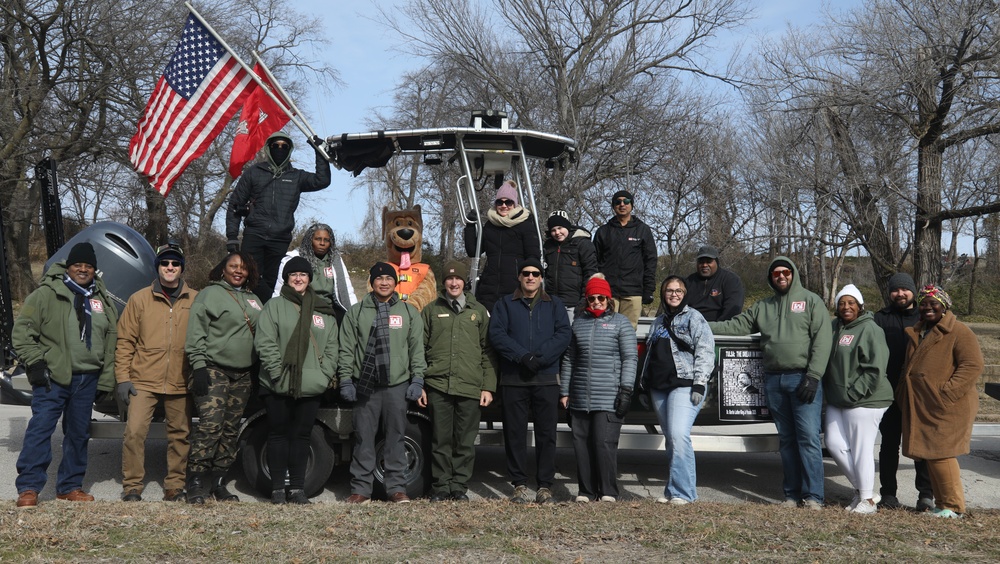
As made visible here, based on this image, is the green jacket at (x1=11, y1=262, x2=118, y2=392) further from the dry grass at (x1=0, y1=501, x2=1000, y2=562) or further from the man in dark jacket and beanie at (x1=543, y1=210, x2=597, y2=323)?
the man in dark jacket and beanie at (x1=543, y1=210, x2=597, y2=323)

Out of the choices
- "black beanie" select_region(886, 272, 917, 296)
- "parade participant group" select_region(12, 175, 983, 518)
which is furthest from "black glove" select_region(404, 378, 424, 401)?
"black beanie" select_region(886, 272, 917, 296)

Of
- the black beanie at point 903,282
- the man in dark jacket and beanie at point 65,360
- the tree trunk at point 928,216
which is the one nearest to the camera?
the man in dark jacket and beanie at point 65,360

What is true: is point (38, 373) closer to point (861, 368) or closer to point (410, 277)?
point (410, 277)

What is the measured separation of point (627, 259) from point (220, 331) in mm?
3598

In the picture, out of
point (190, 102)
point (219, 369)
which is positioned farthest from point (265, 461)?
point (190, 102)

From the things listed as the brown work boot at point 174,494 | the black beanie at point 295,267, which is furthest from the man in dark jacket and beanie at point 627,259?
the brown work boot at point 174,494

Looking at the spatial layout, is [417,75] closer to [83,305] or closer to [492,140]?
[492,140]

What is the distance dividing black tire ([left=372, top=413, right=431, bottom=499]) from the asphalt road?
16.5 inches

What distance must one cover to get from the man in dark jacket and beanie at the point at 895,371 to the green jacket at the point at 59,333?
593 centimetres

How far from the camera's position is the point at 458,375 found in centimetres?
650

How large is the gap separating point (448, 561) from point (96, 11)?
16.9 meters

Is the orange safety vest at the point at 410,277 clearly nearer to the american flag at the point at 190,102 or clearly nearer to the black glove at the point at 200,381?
the black glove at the point at 200,381

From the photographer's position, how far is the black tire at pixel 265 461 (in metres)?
6.64

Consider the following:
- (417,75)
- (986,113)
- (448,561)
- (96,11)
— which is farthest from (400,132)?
(417,75)
